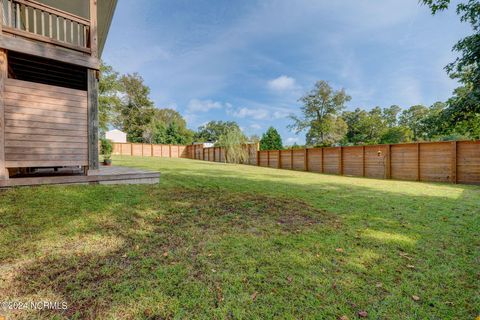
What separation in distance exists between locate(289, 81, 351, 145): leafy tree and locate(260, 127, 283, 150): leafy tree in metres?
3.57

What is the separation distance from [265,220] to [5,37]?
16.0 ft

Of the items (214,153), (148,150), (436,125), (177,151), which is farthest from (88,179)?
(177,151)

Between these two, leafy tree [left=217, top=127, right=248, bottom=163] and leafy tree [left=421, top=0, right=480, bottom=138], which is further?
leafy tree [left=217, top=127, right=248, bottom=163]

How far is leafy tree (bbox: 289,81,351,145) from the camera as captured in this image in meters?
24.6

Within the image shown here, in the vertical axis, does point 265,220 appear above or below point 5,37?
below

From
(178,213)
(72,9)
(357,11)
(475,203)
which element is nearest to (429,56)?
(357,11)

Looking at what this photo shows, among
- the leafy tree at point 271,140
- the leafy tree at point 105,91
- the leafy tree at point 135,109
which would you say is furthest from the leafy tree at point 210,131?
the leafy tree at point 105,91

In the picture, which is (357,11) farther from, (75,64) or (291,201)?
(75,64)

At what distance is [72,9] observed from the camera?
19.0ft

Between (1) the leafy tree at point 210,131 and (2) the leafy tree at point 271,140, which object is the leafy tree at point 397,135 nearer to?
(2) the leafy tree at point 271,140

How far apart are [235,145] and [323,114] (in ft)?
44.1

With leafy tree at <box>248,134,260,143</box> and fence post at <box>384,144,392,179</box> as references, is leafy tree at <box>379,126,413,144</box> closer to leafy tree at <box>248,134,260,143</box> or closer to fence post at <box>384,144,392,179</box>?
leafy tree at <box>248,134,260,143</box>

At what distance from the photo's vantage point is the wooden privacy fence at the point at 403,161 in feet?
27.3

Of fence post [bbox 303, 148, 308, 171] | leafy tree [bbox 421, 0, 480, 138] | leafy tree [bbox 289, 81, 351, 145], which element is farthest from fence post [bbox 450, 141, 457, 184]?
leafy tree [bbox 289, 81, 351, 145]
